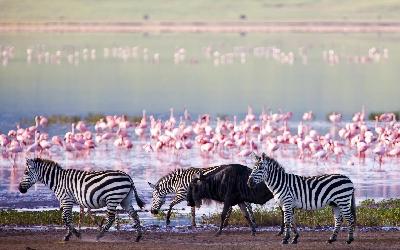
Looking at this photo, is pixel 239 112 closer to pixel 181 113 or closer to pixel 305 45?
pixel 181 113

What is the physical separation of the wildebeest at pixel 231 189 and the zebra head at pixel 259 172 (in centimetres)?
82

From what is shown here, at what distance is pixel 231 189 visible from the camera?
1522cm

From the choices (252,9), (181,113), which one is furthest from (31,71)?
(252,9)

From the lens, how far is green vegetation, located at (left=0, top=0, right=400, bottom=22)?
378 feet

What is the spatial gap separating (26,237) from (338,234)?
3683 millimetres

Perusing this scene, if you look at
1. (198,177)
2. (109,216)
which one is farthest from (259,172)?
(109,216)

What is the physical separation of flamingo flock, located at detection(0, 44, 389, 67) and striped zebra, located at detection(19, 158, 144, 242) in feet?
186

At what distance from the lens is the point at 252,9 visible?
12119 centimetres

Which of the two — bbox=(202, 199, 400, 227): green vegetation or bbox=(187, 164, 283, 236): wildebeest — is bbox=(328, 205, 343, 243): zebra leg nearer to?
bbox=(187, 164, 283, 236): wildebeest

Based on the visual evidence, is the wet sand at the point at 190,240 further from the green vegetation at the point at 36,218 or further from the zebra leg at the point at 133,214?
the green vegetation at the point at 36,218

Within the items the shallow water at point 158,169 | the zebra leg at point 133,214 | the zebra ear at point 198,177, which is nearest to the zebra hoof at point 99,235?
the zebra leg at point 133,214

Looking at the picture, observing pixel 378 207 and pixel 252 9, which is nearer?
pixel 378 207

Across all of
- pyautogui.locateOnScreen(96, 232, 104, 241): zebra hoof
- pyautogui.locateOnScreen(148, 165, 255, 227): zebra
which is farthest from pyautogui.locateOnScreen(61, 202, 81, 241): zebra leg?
pyautogui.locateOnScreen(148, 165, 255, 227): zebra

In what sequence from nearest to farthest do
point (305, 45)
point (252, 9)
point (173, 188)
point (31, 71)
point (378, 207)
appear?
1. point (173, 188)
2. point (378, 207)
3. point (31, 71)
4. point (305, 45)
5. point (252, 9)
